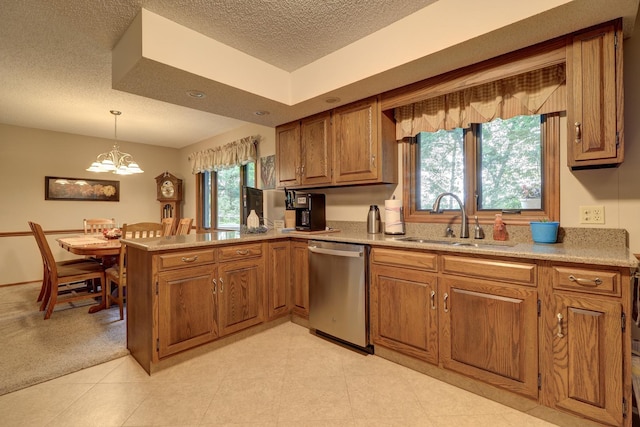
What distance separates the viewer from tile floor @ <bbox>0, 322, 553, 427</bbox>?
5.13ft

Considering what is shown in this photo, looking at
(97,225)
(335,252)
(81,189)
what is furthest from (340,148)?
(81,189)

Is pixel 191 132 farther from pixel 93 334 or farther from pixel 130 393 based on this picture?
pixel 130 393

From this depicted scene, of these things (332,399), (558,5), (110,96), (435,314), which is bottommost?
(332,399)

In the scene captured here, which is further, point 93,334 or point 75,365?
point 93,334

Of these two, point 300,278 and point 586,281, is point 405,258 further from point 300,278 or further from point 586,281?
point 300,278

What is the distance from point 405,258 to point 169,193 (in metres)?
5.09

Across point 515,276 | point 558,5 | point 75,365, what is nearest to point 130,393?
point 75,365

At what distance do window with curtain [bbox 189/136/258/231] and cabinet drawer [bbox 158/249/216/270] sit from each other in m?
2.20

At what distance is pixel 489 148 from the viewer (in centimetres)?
223

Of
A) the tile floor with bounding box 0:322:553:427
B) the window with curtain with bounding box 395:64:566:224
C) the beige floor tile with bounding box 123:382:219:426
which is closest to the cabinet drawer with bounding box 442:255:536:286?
the window with curtain with bounding box 395:64:566:224

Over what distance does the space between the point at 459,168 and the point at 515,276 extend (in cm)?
107

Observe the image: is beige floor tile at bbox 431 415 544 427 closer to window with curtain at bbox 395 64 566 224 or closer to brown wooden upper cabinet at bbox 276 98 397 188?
window with curtain at bbox 395 64 566 224

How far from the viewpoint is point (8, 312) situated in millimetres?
3191

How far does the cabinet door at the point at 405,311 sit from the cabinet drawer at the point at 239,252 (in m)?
1.02
